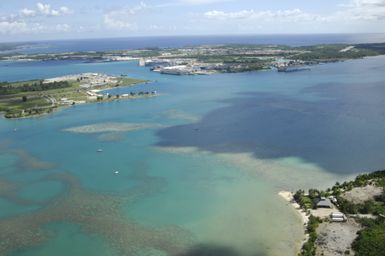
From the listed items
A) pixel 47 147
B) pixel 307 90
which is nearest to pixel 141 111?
pixel 47 147

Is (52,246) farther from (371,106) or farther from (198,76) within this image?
(198,76)

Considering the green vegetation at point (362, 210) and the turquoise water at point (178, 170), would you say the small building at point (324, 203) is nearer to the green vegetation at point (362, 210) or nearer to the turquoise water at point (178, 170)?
the green vegetation at point (362, 210)

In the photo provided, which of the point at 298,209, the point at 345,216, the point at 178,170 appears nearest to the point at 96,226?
the point at 178,170

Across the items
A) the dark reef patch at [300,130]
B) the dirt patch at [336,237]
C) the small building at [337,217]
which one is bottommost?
the dirt patch at [336,237]

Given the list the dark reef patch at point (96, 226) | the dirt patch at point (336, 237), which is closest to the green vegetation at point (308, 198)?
the dirt patch at point (336, 237)

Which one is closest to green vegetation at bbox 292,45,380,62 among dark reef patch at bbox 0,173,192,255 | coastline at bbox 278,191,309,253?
coastline at bbox 278,191,309,253

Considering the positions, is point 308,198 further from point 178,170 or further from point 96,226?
point 96,226

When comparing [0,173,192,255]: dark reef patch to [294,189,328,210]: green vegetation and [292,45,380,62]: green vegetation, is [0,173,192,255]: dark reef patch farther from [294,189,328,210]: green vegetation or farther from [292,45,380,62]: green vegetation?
[292,45,380,62]: green vegetation
